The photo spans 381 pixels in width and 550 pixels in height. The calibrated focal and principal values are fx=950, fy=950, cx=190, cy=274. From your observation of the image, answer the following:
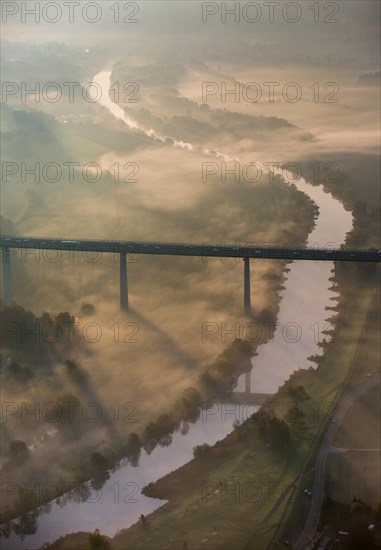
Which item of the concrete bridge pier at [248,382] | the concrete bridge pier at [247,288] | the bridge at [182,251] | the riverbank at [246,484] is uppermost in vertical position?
the bridge at [182,251]

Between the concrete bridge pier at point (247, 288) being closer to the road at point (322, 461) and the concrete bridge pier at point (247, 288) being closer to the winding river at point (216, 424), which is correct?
the winding river at point (216, 424)

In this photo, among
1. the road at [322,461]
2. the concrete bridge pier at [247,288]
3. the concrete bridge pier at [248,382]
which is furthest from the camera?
the concrete bridge pier at [247,288]

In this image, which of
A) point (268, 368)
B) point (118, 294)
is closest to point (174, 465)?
point (268, 368)

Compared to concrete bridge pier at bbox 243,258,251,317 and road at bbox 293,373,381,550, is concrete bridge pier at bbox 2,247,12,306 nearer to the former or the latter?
concrete bridge pier at bbox 243,258,251,317

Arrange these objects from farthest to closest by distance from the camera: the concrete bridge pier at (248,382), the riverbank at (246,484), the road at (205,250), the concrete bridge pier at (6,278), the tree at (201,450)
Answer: the concrete bridge pier at (6,278) → the road at (205,250) → the concrete bridge pier at (248,382) → the tree at (201,450) → the riverbank at (246,484)

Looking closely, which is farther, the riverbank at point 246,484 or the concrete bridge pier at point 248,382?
the concrete bridge pier at point 248,382

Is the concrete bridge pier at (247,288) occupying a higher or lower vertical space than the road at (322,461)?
higher

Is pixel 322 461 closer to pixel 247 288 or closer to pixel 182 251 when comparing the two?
→ pixel 247 288

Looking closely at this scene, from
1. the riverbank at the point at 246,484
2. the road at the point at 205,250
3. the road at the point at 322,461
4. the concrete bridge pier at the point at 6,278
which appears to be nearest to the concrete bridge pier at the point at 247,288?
the road at the point at 205,250
